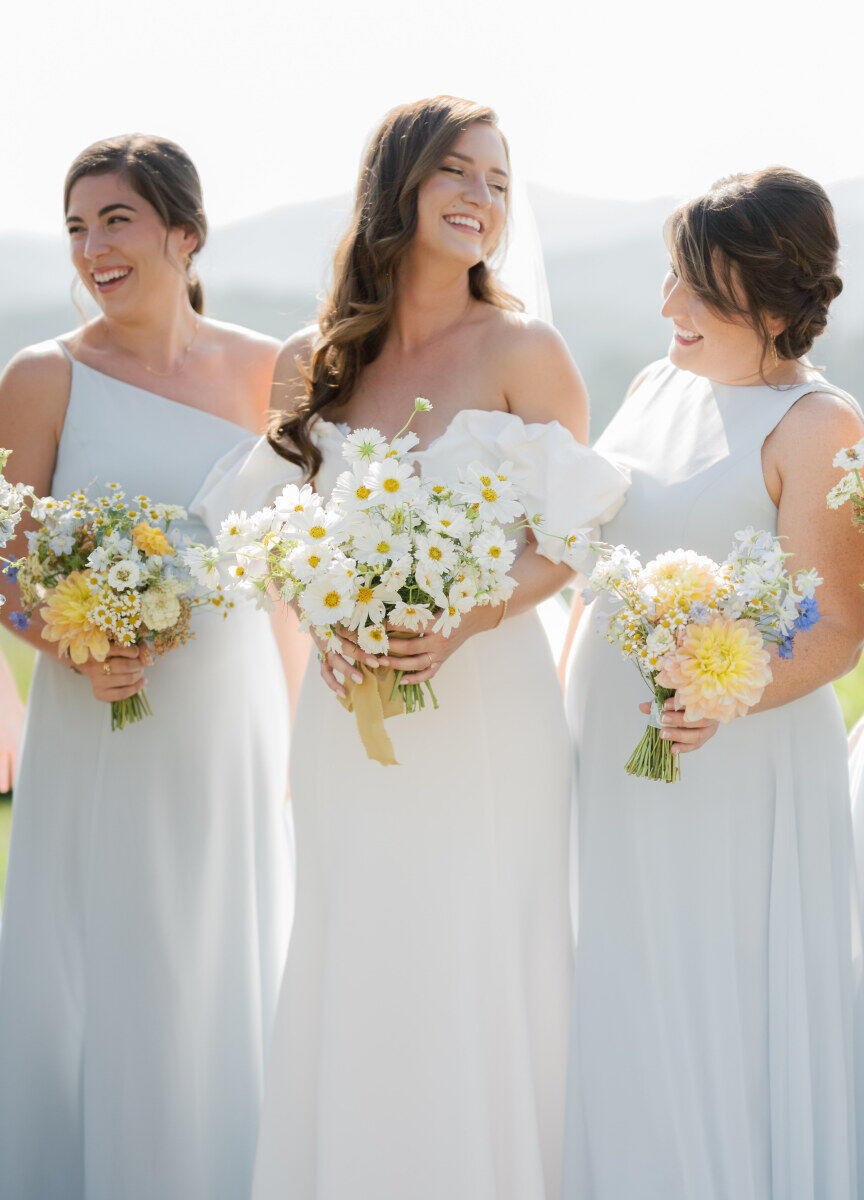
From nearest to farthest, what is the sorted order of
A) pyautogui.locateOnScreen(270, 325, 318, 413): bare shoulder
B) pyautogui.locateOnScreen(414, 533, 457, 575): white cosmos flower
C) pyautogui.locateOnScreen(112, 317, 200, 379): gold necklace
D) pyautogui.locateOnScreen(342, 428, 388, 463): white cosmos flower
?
pyautogui.locateOnScreen(414, 533, 457, 575): white cosmos flower, pyautogui.locateOnScreen(342, 428, 388, 463): white cosmos flower, pyautogui.locateOnScreen(270, 325, 318, 413): bare shoulder, pyautogui.locateOnScreen(112, 317, 200, 379): gold necklace

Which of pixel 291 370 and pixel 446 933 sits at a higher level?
pixel 291 370

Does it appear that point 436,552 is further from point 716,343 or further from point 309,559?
point 716,343

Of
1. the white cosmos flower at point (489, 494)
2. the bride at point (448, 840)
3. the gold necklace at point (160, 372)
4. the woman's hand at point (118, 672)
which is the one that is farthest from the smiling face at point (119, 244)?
the white cosmos flower at point (489, 494)

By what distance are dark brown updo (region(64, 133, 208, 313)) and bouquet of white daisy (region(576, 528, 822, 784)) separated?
1920 mm

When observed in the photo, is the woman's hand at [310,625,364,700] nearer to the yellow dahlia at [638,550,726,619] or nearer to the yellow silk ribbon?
the yellow silk ribbon

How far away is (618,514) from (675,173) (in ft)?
12.0

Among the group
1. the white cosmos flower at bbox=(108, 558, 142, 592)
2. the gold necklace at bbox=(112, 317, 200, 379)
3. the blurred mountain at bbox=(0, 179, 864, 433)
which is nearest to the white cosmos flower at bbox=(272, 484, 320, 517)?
the white cosmos flower at bbox=(108, 558, 142, 592)

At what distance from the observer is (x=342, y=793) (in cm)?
300

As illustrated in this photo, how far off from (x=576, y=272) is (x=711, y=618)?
4.48 meters

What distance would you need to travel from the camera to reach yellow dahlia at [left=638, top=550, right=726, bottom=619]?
236 cm

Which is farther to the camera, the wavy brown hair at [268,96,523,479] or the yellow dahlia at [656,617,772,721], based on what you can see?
the wavy brown hair at [268,96,523,479]

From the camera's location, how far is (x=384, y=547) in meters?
2.44

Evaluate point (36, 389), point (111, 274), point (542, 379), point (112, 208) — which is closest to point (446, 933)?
point (542, 379)

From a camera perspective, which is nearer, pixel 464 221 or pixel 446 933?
pixel 446 933
